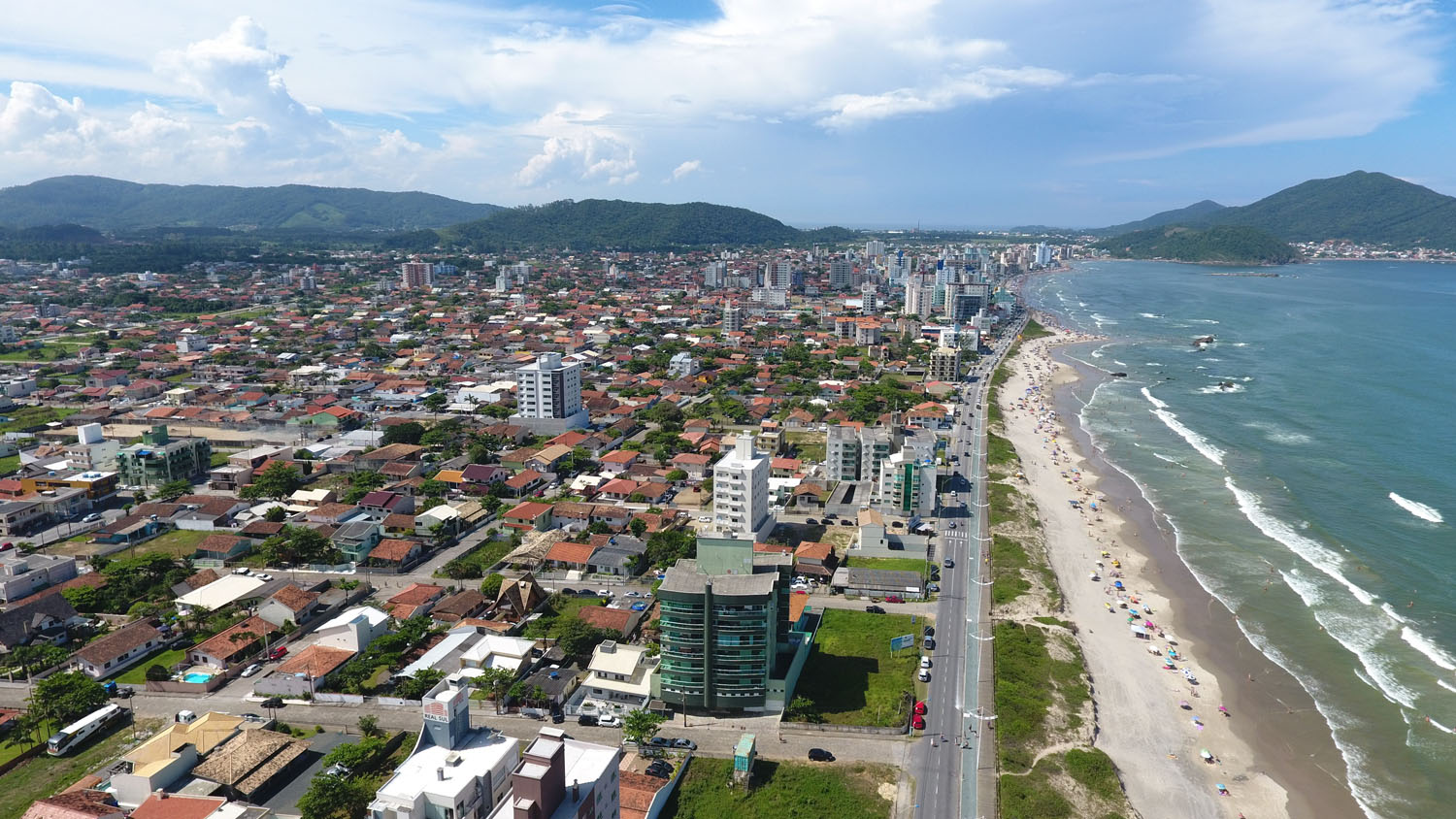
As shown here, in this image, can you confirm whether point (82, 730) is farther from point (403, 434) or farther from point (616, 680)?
point (403, 434)

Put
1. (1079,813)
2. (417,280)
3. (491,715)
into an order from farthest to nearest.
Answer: (417,280), (491,715), (1079,813)

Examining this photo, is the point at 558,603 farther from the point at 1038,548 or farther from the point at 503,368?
the point at 503,368

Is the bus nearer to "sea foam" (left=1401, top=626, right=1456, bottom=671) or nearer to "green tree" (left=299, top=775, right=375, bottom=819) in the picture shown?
"green tree" (left=299, top=775, right=375, bottom=819)

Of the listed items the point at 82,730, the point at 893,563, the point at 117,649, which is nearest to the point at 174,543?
the point at 117,649

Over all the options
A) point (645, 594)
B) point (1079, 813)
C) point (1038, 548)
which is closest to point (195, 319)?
point (645, 594)

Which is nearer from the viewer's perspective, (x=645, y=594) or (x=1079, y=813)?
→ (x=1079, y=813)

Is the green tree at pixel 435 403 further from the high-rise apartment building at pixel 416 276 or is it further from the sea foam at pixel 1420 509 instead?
the high-rise apartment building at pixel 416 276
